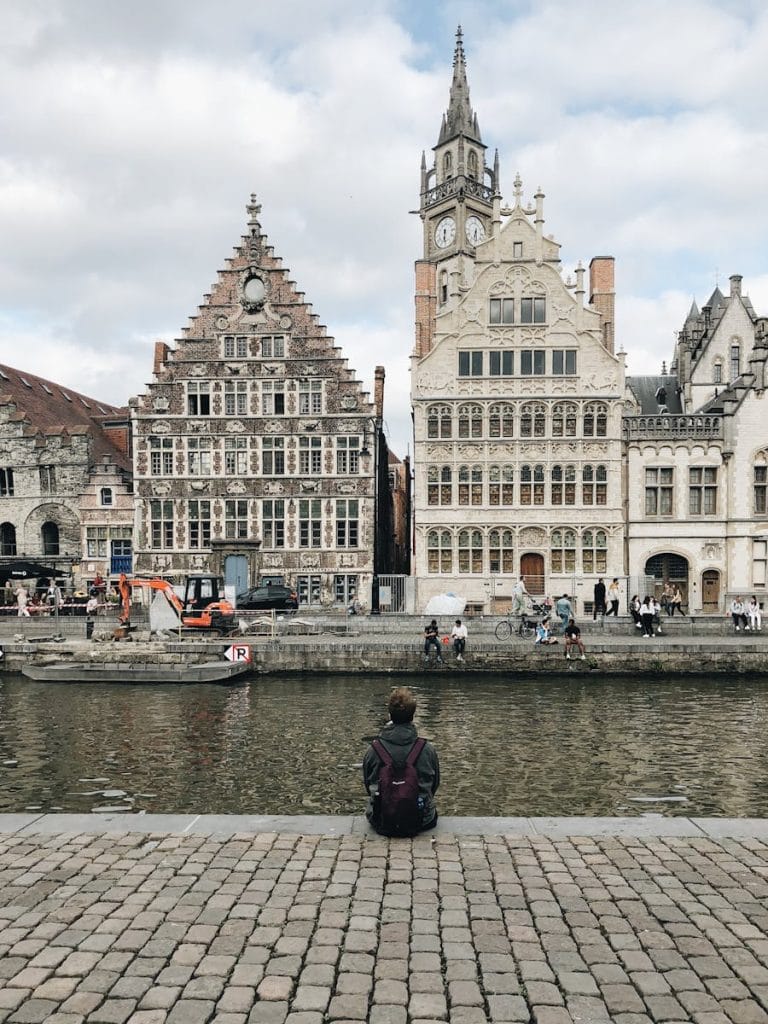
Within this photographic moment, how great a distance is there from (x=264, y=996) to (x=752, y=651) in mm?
25518

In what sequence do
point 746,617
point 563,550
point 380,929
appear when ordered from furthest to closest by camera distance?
point 563,550
point 746,617
point 380,929

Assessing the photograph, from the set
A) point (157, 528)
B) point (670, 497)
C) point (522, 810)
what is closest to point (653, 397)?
point (670, 497)

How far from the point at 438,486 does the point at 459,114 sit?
126 feet

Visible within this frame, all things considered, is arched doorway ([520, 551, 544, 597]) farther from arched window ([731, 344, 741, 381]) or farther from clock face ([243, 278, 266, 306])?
clock face ([243, 278, 266, 306])

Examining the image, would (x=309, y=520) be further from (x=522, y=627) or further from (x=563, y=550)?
(x=522, y=627)

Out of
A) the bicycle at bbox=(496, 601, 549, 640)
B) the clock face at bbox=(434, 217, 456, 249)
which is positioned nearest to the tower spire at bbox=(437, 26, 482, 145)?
the clock face at bbox=(434, 217, 456, 249)

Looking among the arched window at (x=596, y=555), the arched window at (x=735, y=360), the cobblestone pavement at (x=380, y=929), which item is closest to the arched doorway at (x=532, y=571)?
the arched window at (x=596, y=555)

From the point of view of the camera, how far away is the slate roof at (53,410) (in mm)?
45656

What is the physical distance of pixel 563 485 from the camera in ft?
130

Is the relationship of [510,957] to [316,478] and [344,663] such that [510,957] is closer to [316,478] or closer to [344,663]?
[344,663]

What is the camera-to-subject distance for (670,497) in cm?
3994

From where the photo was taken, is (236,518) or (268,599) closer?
(268,599)

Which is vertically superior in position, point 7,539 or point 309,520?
point 309,520

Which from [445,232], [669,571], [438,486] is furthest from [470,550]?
[445,232]
